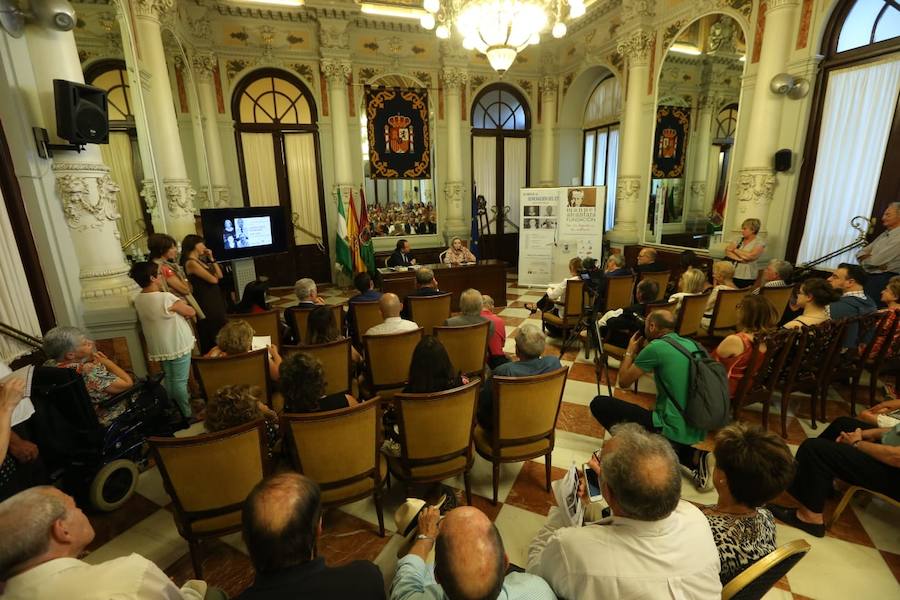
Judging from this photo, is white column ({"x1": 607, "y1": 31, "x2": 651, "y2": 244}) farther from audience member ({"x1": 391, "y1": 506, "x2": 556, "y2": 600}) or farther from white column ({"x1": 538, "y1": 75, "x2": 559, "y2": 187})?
audience member ({"x1": 391, "y1": 506, "x2": 556, "y2": 600})

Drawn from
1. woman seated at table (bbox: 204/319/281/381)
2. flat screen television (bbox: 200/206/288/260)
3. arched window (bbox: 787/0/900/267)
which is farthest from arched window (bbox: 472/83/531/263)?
woman seated at table (bbox: 204/319/281/381)

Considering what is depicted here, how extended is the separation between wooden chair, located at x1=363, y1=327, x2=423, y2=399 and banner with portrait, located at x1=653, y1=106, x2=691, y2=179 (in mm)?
6838

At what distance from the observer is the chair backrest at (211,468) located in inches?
62.6

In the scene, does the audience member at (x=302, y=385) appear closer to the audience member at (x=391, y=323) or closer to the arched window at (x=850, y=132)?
the audience member at (x=391, y=323)

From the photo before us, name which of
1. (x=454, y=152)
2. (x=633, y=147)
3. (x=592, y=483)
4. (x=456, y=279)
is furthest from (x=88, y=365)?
(x=633, y=147)

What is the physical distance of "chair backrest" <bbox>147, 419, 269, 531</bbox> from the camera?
1591mm

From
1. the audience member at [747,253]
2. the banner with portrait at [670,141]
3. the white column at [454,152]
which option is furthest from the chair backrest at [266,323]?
the banner with portrait at [670,141]

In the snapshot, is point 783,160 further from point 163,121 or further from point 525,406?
point 163,121

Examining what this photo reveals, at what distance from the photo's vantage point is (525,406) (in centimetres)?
215

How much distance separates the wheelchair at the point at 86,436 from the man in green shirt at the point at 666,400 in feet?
9.10

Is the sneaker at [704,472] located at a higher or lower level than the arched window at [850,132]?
lower

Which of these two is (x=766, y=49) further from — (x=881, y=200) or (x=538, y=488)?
(x=538, y=488)

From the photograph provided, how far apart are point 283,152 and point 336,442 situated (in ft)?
23.6

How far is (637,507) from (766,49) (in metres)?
6.07
